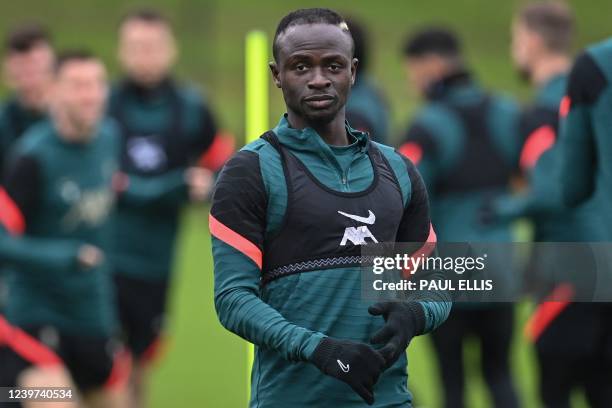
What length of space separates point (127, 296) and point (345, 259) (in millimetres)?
5385

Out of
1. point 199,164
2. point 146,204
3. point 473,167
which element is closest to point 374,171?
point 473,167

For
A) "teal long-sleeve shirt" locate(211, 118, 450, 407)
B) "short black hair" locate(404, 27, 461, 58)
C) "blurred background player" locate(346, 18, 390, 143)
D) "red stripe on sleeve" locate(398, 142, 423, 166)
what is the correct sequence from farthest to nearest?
"short black hair" locate(404, 27, 461, 58) → "red stripe on sleeve" locate(398, 142, 423, 166) → "blurred background player" locate(346, 18, 390, 143) → "teal long-sleeve shirt" locate(211, 118, 450, 407)

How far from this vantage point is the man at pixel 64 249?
6.84 meters

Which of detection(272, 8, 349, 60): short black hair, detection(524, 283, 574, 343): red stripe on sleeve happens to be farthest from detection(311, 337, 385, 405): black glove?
detection(524, 283, 574, 343): red stripe on sleeve

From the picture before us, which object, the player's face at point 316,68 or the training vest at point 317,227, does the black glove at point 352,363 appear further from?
the player's face at point 316,68

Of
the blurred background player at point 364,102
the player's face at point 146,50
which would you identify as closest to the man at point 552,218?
the blurred background player at point 364,102

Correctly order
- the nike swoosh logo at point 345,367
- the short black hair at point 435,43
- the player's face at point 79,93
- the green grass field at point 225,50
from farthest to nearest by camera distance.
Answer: the green grass field at point 225,50
the short black hair at point 435,43
the player's face at point 79,93
the nike swoosh logo at point 345,367

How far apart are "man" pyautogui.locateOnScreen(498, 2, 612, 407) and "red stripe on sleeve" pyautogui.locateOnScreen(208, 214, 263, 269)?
2.65 meters

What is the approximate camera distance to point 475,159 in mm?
7758

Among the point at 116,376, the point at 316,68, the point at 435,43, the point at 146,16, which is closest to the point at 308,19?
the point at 316,68

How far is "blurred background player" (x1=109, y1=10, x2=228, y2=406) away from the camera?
888cm

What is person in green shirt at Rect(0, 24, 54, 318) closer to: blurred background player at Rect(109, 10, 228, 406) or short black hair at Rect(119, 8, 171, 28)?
blurred background player at Rect(109, 10, 228, 406)

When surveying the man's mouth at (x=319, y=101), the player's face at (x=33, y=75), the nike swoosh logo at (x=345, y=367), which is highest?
the player's face at (x=33, y=75)

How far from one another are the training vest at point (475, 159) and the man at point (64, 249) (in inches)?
75.5
